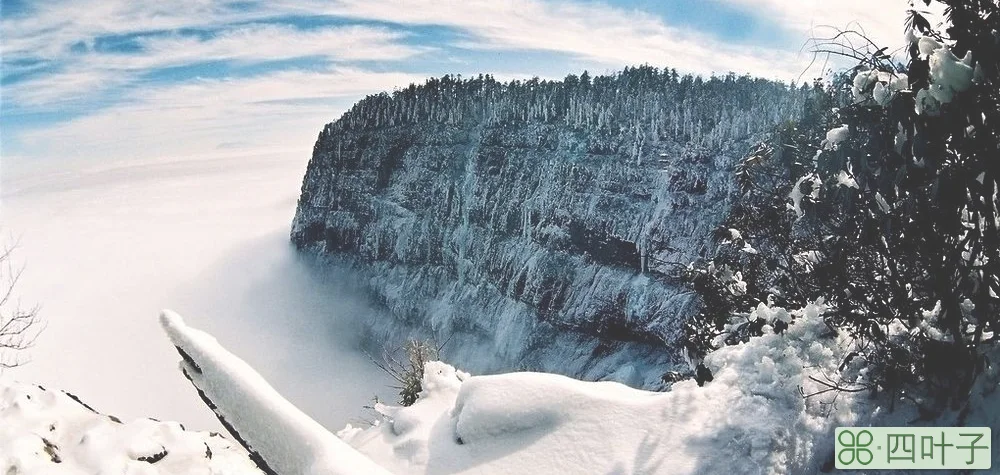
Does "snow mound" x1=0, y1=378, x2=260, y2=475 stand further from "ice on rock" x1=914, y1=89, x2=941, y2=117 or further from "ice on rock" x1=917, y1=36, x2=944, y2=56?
"ice on rock" x1=917, y1=36, x2=944, y2=56

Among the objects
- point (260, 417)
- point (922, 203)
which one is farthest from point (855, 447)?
point (260, 417)

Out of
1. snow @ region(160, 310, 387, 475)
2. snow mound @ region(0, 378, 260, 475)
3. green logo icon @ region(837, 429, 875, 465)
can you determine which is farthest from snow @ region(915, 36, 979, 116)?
snow mound @ region(0, 378, 260, 475)

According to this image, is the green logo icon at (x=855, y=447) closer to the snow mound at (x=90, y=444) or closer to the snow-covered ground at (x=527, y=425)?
the snow-covered ground at (x=527, y=425)

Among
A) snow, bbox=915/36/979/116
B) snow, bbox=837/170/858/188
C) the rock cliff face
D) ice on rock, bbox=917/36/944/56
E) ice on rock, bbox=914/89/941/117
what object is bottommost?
the rock cliff face

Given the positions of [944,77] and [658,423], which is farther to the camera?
[658,423]

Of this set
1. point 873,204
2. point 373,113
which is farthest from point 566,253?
point 873,204

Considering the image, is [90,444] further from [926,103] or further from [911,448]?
[911,448]
